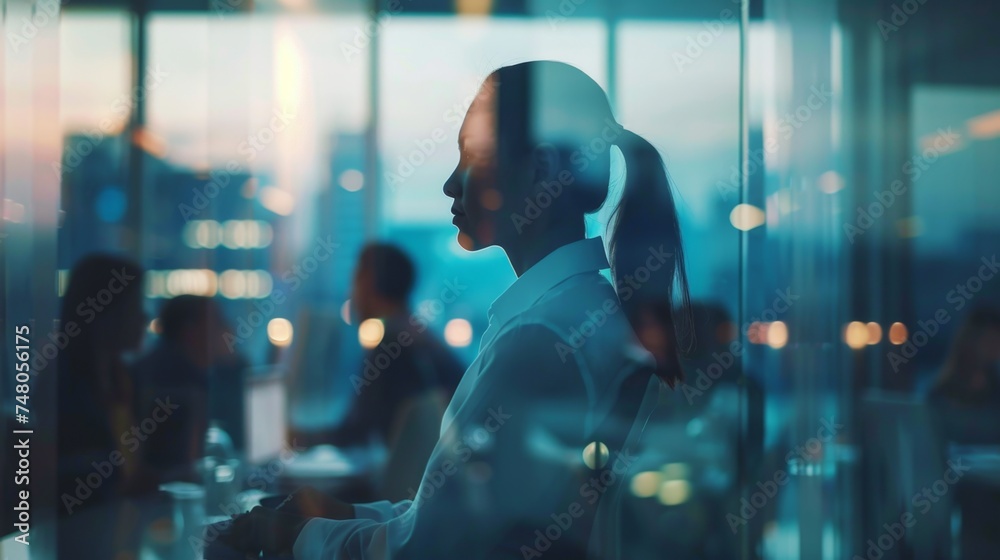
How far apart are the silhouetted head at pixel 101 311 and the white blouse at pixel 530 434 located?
1445 millimetres

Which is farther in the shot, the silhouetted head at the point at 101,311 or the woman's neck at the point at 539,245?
the silhouetted head at the point at 101,311

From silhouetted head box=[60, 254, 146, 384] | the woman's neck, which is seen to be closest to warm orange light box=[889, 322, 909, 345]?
the woman's neck

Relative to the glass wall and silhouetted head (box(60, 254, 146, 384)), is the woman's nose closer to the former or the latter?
the glass wall

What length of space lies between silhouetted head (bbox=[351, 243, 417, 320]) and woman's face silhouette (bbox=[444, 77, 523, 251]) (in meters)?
1.12

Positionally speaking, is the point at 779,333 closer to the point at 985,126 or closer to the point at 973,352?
the point at 973,352

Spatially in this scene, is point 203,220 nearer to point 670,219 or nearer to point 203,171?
point 203,171

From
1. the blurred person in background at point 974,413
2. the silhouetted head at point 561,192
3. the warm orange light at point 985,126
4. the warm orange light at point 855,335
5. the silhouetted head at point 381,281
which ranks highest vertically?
the warm orange light at point 985,126

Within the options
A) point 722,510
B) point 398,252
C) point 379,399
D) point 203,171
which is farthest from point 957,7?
point 203,171

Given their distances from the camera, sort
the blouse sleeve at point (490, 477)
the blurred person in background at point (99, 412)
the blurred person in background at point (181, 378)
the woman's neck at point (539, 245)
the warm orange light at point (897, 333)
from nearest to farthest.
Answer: the blouse sleeve at point (490, 477) → the woman's neck at point (539, 245) → the blurred person in background at point (99, 412) → the blurred person in background at point (181, 378) → the warm orange light at point (897, 333)

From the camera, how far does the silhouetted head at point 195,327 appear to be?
92.1 inches

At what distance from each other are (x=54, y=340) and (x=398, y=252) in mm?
1034

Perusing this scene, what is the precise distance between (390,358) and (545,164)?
1.39 meters

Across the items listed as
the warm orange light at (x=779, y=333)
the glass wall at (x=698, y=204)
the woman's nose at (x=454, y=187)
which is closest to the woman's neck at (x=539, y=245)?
the woman's nose at (x=454, y=187)

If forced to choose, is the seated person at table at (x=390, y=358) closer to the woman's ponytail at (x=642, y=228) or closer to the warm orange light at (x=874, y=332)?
the woman's ponytail at (x=642, y=228)
